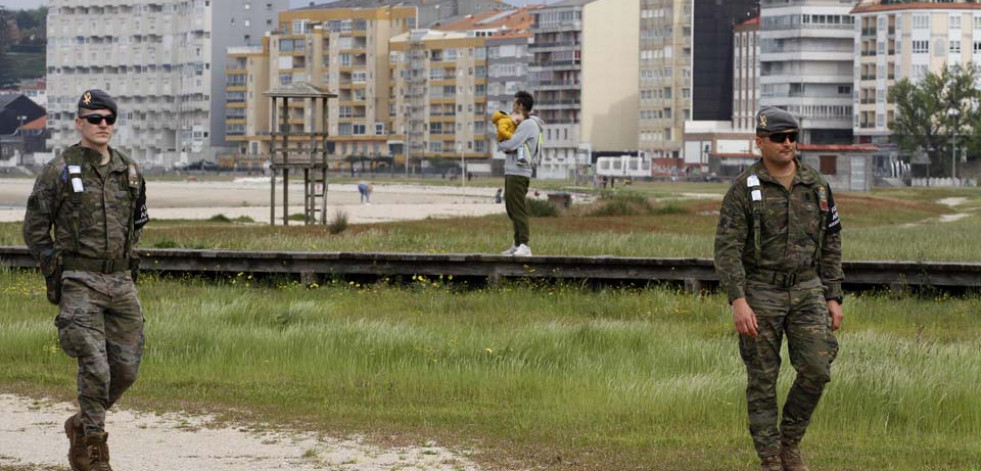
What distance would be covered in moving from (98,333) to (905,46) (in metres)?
172

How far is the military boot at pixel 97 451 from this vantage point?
32.4ft

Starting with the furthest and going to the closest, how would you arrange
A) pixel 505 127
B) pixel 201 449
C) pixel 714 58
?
pixel 714 58 < pixel 505 127 < pixel 201 449

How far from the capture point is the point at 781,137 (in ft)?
31.7

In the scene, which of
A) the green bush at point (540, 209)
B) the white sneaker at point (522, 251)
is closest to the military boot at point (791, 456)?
the white sneaker at point (522, 251)

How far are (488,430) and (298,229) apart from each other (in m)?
23.5

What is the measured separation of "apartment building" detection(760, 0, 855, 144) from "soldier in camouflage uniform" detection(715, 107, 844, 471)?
572 ft

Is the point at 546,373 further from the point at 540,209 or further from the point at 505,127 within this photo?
the point at 540,209

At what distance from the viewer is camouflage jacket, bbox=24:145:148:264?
32.6 ft

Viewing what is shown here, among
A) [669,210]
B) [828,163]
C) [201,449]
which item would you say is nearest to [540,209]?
[669,210]

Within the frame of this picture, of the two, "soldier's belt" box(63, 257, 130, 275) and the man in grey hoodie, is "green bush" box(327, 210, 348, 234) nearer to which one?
the man in grey hoodie

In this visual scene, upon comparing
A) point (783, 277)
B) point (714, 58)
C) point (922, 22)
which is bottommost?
point (783, 277)

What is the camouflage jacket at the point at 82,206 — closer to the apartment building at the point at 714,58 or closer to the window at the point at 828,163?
the window at the point at 828,163

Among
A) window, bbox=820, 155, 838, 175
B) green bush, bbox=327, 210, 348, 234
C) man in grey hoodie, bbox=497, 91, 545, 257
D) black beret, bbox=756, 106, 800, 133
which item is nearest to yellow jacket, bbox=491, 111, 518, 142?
man in grey hoodie, bbox=497, 91, 545, 257

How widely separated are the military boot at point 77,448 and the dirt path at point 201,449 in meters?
0.35
